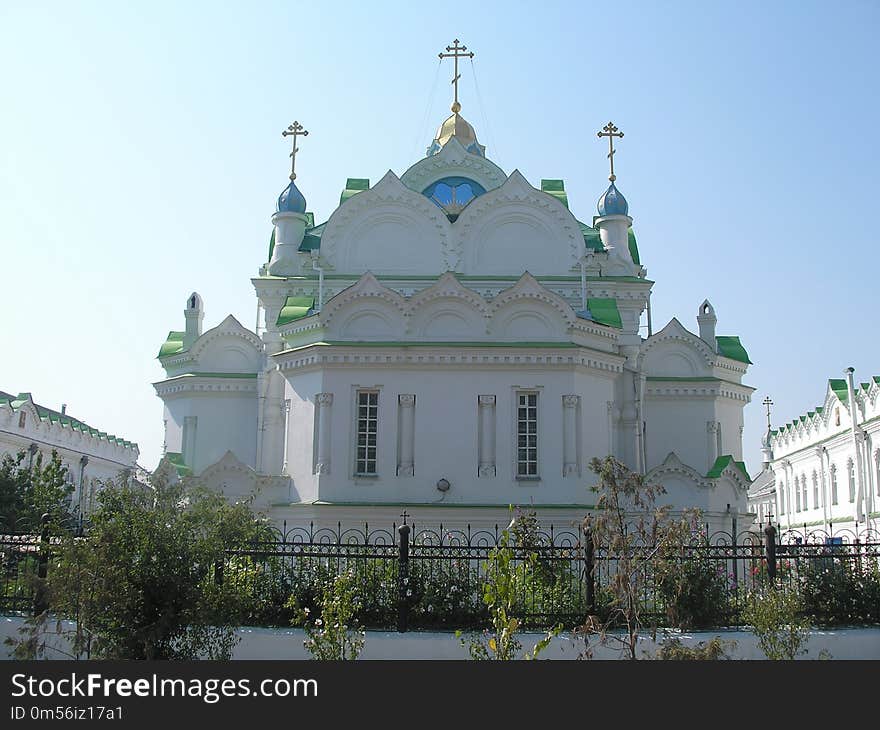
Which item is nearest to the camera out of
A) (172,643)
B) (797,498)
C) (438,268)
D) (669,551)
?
(172,643)

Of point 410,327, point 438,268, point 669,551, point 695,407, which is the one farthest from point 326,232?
point 669,551

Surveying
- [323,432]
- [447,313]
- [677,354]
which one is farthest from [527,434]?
[677,354]

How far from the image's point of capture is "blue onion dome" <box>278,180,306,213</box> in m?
24.0

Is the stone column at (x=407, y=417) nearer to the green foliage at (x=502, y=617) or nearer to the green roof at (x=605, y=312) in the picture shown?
the green roof at (x=605, y=312)

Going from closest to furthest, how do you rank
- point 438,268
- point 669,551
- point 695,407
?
point 669,551 → point 438,268 → point 695,407

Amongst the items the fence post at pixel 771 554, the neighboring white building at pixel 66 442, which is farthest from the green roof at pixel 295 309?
the neighboring white building at pixel 66 442

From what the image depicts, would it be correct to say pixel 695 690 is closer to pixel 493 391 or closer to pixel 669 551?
pixel 669 551

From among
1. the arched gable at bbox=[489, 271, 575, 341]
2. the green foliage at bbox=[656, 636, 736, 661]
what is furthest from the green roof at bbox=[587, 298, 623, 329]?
the green foliage at bbox=[656, 636, 736, 661]

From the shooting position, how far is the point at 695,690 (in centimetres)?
674

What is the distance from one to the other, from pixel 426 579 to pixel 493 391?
7.72 m

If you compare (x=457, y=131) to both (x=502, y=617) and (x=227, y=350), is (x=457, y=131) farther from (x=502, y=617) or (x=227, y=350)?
(x=502, y=617)

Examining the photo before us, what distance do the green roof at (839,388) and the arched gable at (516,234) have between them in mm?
19584

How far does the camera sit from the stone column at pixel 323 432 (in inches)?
713

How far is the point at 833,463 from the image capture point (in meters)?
37.3
